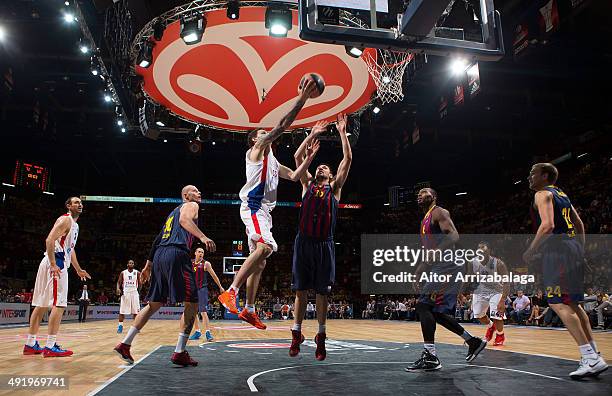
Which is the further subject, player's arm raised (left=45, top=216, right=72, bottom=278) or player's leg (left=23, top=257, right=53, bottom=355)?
A: player's leg (left=23, top=257, right=53, bottom=355)

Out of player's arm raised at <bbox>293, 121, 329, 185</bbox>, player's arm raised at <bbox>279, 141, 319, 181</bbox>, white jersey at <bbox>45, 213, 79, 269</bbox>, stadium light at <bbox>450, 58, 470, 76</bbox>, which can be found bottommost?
white jersey at <bbox>45, 213, 79, 269</bbox>

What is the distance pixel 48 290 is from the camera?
601 cm

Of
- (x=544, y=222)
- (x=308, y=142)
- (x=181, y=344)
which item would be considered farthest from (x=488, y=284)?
(x=181, y=344)

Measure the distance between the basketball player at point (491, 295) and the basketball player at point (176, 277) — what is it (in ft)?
16.6

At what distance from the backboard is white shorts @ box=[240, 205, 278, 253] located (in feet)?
7.58

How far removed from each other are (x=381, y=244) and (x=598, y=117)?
1367 centimetres

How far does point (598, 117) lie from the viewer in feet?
61.6

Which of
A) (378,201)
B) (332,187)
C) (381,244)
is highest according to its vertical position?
(378,201)

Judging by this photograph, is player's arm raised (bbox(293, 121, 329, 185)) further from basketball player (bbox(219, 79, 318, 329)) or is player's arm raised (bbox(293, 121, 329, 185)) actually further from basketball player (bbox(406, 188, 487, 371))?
basketball player (bbox(406, 188, 487, 371))

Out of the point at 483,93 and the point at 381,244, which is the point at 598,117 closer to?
the point at 483,93

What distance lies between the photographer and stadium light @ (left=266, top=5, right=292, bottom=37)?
8.56 m

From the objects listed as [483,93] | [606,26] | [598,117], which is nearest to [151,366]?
[606,26]

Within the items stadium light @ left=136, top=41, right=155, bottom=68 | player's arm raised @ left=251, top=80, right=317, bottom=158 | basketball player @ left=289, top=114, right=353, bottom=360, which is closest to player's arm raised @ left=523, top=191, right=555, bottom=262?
basketball player @ left=289, top=114, right=353, bottom=360

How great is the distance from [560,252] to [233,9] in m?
7.05
